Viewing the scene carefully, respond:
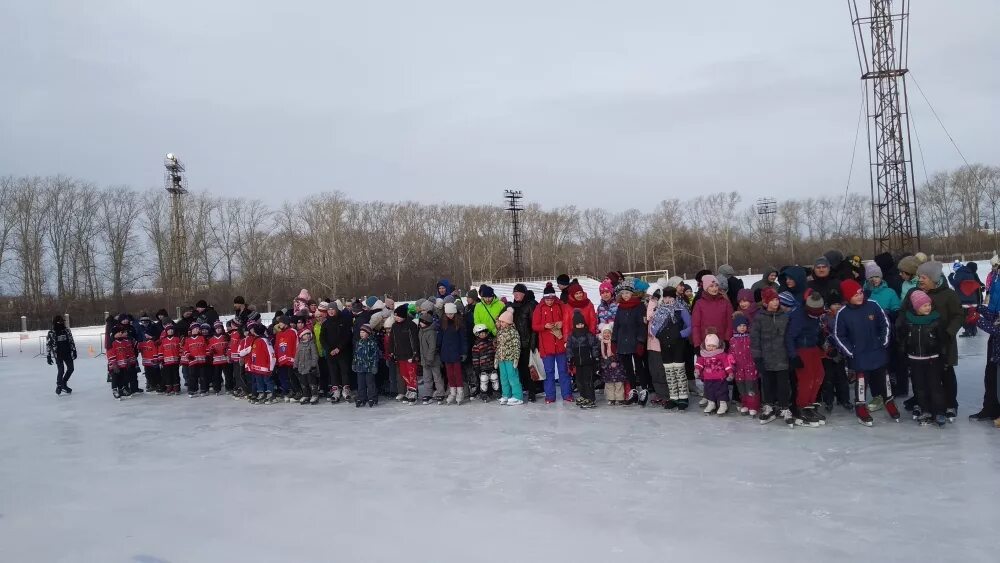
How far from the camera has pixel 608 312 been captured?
7746mm

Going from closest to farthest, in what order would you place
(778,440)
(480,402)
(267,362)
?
(778,440)
(480,402)
(267,362)

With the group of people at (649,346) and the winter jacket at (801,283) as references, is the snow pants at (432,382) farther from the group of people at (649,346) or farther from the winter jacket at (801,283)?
the winter jacket at (801,283)

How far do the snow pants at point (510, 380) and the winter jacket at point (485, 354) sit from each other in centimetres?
19

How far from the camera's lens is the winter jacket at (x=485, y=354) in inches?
333

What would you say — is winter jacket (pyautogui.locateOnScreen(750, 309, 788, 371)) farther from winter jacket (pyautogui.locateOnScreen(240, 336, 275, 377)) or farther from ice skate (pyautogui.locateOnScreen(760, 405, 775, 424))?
winter jacket (pyautogui.locateOnScreen(240, 336, 275, 377))

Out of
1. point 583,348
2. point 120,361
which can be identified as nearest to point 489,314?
point 583,348

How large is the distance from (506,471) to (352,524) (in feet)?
4.91

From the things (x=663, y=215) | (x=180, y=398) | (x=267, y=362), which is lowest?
(x=180, y=398)

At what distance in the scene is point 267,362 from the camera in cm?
960

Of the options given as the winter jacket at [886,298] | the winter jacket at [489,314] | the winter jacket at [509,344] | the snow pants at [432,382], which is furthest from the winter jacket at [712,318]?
the snow pants at [432,382]

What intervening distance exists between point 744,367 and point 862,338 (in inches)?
44.9

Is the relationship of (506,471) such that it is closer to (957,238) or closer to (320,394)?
(320,394)

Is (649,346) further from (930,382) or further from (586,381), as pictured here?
(930,382)

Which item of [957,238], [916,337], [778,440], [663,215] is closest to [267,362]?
[778,440]
